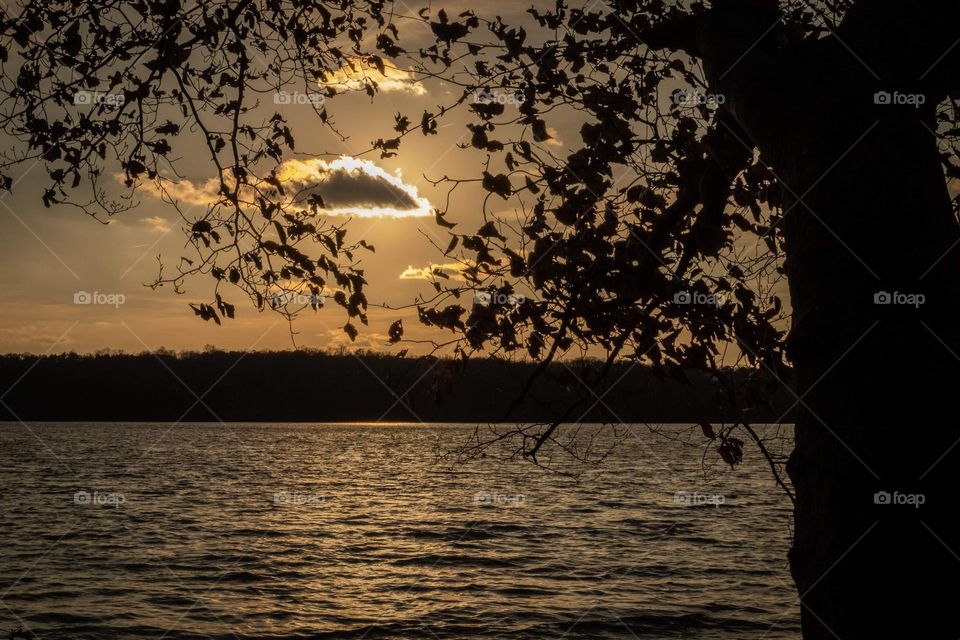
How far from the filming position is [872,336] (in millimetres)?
3867

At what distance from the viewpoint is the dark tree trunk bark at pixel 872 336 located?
12.0 feet

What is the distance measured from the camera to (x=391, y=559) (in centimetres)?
4369

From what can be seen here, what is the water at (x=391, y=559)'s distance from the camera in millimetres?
28703

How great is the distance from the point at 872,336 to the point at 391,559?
4189 cm

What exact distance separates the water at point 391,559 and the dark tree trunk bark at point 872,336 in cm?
547

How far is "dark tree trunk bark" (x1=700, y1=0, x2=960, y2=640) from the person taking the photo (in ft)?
12.0

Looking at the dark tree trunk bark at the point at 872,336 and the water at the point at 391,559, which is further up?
the dark tree trunk bark at the point at 872,336

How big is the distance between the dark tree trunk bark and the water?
5469mm

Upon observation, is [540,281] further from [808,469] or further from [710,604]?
[710,604]

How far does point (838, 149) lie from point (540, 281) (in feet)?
11.1

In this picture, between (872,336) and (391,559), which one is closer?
(872,336)

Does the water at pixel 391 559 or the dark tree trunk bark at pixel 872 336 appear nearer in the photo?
the dark tree trunk bark at pixel 872 336

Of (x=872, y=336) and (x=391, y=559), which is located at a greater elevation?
(x=872, y=336)

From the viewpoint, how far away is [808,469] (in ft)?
13.1
